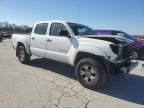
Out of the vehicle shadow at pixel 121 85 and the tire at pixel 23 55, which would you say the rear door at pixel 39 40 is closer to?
the tire at pixel 23 55

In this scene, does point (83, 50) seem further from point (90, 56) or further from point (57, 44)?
point (57, 44)

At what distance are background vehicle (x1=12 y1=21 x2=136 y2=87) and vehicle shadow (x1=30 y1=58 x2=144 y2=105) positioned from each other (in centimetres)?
53

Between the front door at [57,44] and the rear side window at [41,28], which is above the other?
the rear side window at [41,28]

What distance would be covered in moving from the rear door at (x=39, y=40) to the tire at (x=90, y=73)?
205 cm

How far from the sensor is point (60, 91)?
5117 millimetres

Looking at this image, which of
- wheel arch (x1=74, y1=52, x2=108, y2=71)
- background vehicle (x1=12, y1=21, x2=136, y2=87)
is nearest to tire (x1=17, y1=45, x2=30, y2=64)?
background vehicle (x1=12, y1=21, x2=136, y2=87)

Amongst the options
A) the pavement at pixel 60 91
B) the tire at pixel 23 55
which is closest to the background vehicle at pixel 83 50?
the pavement at pixel 60 91

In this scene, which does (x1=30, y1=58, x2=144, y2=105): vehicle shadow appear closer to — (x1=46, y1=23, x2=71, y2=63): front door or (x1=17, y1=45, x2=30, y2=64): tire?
(x1=17, y1=45, x2=30, y2=64): tire

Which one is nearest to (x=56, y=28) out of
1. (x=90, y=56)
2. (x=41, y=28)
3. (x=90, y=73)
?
(x=41, y=28)

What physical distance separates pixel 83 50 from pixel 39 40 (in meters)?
2.41

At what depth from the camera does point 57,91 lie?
510 centimetres

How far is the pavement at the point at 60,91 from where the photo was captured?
4364 mm

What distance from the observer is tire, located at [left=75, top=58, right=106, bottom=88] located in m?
5.17

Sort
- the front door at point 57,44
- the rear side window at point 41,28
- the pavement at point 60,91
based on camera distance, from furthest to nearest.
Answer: the rear side window at point 41,28
the front door at point 57,44
the pavement at point 60,91
